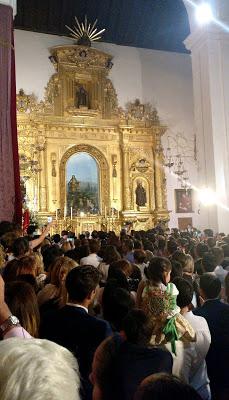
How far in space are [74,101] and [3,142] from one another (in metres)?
11.1

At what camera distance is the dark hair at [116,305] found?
2664mm

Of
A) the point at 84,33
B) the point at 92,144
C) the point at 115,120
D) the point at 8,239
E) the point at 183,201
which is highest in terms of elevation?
the point at 84,33

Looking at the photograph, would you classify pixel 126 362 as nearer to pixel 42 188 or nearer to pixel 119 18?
pixel 42 188

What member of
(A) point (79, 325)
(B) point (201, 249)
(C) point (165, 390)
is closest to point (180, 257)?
(B) point (201, 249)

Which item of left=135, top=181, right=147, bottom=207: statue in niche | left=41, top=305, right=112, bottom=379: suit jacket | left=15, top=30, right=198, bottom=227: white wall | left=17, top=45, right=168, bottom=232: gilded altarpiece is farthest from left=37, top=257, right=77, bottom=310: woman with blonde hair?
left=15, top=30, right=198, bottom=227: white wall

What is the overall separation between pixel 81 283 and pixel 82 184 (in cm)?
1574

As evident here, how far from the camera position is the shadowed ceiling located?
17.7 metres

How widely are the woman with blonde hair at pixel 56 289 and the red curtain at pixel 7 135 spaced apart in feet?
15.0

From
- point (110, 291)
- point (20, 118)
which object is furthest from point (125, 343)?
point (20, 118)

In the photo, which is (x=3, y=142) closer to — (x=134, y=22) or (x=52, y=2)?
(x=52, y=2)

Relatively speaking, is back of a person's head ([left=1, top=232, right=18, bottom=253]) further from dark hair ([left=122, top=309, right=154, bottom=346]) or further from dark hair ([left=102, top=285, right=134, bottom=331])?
dark hair ([left=122, top=309, right=154, bottom=346])

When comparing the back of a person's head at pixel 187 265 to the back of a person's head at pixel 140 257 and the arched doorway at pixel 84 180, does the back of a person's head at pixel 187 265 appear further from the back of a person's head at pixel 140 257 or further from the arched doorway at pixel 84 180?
the arched doorway at pixel 84 180

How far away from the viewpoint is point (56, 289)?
3.26 m

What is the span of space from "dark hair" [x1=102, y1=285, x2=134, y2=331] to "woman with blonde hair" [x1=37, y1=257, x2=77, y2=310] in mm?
415
